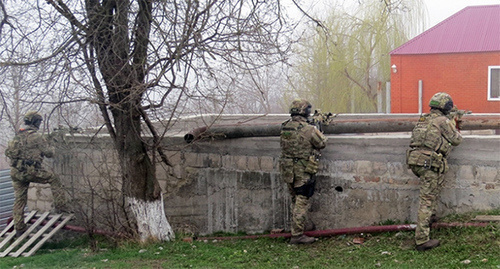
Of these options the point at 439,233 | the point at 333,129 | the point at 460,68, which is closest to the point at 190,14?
the point at 333,129

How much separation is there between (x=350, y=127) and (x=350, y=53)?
821 inches

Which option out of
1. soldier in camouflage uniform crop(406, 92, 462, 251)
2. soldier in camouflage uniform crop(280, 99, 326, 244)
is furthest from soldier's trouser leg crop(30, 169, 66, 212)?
soldier in camouflage uniform crop(406, 92, 462, 251)

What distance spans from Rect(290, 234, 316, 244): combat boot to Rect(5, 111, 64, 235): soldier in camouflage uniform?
176 inches

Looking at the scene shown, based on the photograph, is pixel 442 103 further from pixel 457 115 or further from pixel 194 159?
pixel 194 159

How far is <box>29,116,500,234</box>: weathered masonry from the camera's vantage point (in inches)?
251

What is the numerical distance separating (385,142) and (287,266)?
2128 mm

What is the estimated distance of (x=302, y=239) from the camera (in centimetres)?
687

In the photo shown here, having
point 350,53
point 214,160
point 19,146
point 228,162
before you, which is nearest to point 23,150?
point 19,146

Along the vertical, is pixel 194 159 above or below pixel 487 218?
above

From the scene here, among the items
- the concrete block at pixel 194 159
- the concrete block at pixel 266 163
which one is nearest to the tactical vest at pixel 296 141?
the concrete block at pixel 266 163

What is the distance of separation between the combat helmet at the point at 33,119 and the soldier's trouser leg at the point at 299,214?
184 inches

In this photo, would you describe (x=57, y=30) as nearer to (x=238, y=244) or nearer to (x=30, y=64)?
(x=30, y=64)

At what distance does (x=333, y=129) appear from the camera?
7.57 meters

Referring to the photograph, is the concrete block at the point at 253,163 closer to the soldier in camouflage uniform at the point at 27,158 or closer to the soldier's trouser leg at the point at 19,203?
the soldier in camouflage uniform at the point at 27,158
